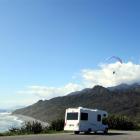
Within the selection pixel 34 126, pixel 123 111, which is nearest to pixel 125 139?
pixel 34 126

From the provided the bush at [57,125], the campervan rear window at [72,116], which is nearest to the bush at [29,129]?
the campervan rear window at [72,116]

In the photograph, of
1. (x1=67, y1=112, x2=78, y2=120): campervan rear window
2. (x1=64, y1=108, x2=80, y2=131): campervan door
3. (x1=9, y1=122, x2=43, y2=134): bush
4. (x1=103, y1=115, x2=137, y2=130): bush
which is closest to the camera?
(x1=64, y1=108, x2=80, y2=131): campervan door

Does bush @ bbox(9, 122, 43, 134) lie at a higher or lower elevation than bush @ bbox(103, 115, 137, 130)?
lower

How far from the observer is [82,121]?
43188 millimetres

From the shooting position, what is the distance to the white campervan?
141ft

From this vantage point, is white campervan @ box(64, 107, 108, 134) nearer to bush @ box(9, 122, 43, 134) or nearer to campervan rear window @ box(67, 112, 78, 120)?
campervan rear window @ box(67, 112, 78, 120)

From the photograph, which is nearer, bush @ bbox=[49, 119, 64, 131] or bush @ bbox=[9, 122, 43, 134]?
bush @ bbox=[9, 122, 43, 134]

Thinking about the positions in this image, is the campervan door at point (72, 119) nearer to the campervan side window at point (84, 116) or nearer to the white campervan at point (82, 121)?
the white campervan at point (82, 121)

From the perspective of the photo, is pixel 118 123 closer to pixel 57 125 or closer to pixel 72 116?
pixel 57 125

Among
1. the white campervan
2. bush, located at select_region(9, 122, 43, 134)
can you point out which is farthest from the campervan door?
bush, located at select_region(9, 122, 43, 134)

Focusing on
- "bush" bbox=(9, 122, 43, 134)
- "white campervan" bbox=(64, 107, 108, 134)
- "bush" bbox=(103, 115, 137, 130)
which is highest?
"bush" bbox=(103, 115, 137, 130)

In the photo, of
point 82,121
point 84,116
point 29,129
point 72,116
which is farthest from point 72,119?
point 29,129

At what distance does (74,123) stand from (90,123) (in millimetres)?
2202

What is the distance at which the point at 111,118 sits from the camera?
190 ft
